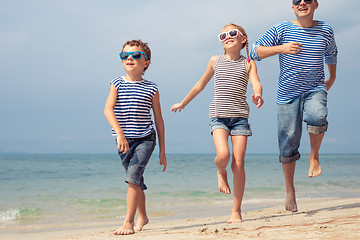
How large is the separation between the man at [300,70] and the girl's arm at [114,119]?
157 centimetres

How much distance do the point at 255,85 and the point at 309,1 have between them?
113 cm

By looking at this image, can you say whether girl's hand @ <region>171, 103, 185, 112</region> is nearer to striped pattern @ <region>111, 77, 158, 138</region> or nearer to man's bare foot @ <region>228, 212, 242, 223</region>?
striped pattern @ <region>111, 77, 158, 138</region>

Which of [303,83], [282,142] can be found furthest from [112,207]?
[303,83]

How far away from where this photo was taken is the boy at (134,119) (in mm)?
3791

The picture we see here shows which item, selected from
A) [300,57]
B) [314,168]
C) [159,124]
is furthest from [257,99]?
[314,168]

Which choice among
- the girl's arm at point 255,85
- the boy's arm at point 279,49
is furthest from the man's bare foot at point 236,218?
the boy's arm at point 279,49

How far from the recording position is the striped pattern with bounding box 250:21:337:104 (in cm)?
432

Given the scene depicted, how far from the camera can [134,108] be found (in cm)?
388

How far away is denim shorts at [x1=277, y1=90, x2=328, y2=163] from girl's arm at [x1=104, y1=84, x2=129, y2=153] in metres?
1.81

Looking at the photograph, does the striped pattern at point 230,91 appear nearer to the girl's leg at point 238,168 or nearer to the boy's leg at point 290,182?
the girl's leg at point 238,168

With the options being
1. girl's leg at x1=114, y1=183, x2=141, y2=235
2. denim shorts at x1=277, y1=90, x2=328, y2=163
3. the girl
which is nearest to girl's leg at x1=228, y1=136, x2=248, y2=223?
the girl

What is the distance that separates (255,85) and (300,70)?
1.95 ft

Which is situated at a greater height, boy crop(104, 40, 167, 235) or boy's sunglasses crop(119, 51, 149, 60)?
boy's sunglasses crop(119, 51, 149, 60)

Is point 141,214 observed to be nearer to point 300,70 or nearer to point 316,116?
point 316,116
